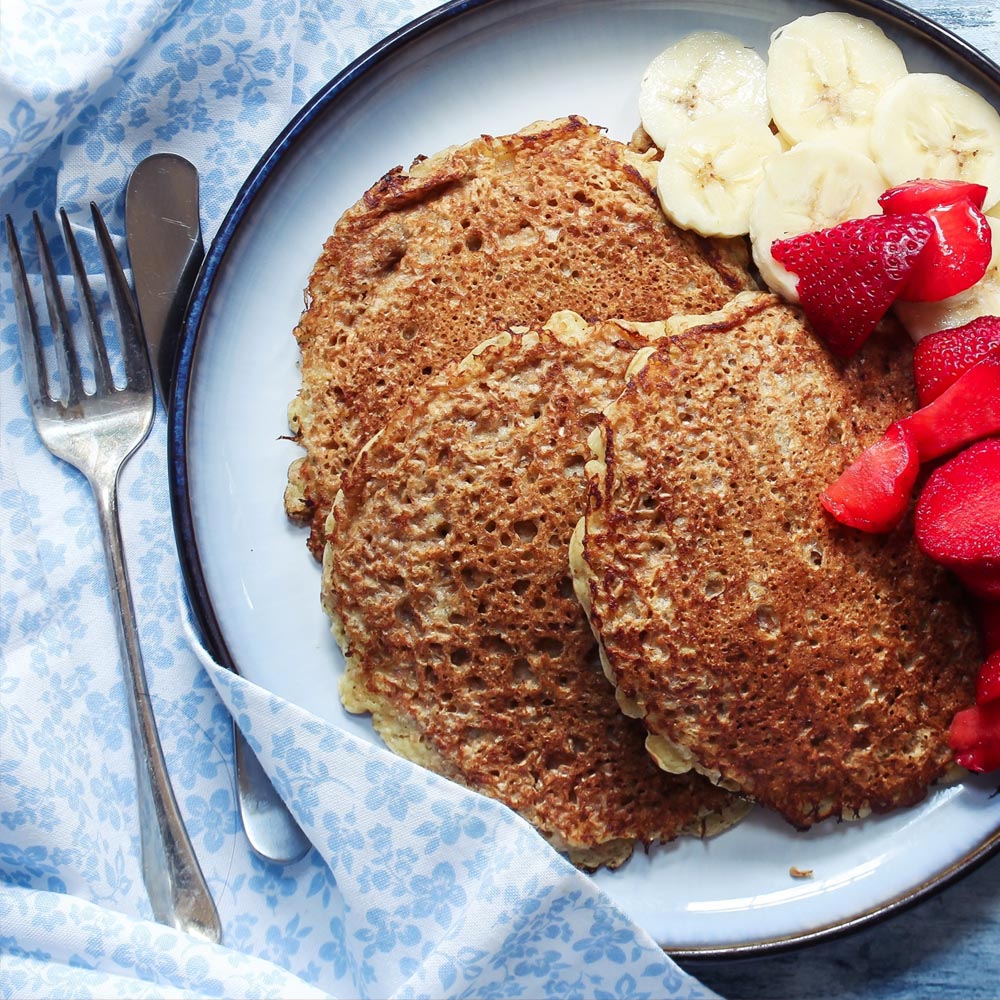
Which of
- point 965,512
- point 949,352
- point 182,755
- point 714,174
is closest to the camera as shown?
point 965,512

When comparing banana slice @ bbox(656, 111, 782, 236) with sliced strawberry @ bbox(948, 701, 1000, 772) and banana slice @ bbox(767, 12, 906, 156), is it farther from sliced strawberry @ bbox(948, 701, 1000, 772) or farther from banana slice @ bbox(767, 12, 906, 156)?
sliced strawberry @ bbox(948, 701, 1000, 772)

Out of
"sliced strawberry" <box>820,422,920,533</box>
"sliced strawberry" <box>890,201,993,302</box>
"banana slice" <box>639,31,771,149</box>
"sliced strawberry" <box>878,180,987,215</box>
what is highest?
"banana slice" <box>639,31,771,149</box>

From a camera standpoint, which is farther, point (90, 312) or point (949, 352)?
point (90, 312)

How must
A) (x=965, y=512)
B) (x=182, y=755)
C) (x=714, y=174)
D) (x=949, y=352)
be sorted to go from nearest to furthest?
(x=965, y=512), (x=949, y=352), (x=714, y=174), (x=182, y=755)

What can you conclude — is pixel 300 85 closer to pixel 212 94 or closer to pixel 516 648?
pixel 212 94

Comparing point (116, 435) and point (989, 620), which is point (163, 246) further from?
point (989, 620)

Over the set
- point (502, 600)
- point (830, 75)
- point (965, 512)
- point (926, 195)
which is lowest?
point (965, 512)

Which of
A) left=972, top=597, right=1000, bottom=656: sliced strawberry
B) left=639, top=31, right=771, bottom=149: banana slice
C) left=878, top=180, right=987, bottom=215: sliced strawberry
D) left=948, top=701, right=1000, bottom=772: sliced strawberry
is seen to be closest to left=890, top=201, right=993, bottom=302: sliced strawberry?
left=878, top=180, right=987, bottom=215: sliced strawberry

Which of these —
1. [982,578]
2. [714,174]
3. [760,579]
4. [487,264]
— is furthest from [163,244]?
[982,578]
